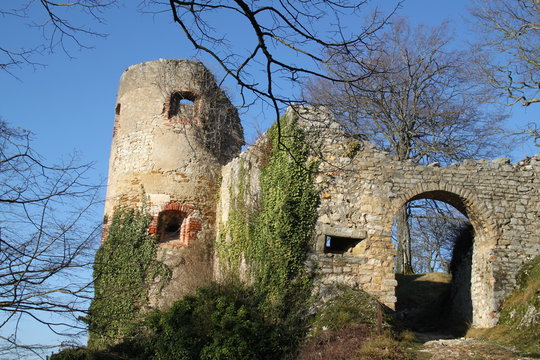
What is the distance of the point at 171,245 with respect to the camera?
13617 mm

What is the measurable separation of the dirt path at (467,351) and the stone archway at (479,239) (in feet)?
5.69

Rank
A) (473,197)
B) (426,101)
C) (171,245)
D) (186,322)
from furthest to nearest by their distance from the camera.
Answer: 1. (426,101)
2. (171,245)
3. (473,197)
4. (186,322)

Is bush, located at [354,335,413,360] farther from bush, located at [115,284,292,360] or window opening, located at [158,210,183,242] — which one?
window opening, located at [158,210,183,242]

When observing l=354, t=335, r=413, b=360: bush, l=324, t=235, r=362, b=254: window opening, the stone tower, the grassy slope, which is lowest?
l=354, t=335, r=413, b=360: bush

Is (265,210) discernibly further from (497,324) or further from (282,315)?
(497,324)

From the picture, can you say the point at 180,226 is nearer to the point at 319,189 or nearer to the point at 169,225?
the point at 169,225

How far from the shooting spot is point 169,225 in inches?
560

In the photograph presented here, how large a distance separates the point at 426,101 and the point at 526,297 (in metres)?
8.14

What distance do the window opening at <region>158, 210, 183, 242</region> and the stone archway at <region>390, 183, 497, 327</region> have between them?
5592 mm

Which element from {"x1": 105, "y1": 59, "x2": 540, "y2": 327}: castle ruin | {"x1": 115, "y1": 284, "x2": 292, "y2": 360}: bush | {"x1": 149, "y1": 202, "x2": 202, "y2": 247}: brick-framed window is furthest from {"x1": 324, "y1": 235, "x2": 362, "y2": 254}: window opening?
{"x1": 149, "y1": 202, "x2": 202, "y2": 247}: brick-framed window

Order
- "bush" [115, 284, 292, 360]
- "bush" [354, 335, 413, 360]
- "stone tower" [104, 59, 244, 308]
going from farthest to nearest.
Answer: "stone tower" [104, 59, 244, 308], "bush" [115, 284, 292, 360], "bush" [354, 335, 413, 360]

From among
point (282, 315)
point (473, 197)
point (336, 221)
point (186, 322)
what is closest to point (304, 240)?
point (336, 221)

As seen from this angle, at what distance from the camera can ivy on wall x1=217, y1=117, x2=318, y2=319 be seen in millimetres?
10336

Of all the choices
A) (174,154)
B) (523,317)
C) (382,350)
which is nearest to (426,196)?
(523,317)
